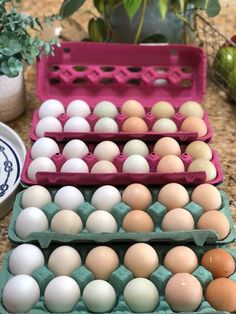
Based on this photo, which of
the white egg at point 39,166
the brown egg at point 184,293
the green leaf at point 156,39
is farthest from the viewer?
the green leaf at point 156,39

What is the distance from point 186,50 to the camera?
1.22m

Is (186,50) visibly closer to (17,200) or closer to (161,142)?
(161,142)

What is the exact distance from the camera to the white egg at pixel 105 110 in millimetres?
1130

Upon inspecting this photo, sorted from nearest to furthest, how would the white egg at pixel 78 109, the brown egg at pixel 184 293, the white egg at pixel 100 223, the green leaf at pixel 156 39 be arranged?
the brown egg at pixel 184 293
the white egg at pixel 100 223
the white egg at pixel 78 109
the green leaf at pixel 156 39

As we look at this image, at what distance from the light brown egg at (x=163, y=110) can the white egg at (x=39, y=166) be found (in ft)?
0.85

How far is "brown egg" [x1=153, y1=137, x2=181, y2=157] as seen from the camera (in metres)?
1.02

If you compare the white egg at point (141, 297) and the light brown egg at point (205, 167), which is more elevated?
the light brown egg at point (205, 167)

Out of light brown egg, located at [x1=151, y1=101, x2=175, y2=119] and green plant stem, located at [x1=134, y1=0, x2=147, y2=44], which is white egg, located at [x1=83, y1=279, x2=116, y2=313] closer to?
light brown egg, located at [x1=151, y1=101, x2=175, y2=119]

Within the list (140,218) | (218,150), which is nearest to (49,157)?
(140,218)

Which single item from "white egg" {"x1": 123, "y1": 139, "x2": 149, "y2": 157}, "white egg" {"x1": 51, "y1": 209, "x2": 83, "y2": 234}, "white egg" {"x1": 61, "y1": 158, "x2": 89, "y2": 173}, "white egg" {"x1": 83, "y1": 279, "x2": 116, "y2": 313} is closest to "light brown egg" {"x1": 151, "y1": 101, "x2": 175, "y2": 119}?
"white egg" {"x1": 123, "y1": 139, "x2": 149, "y2": 157}

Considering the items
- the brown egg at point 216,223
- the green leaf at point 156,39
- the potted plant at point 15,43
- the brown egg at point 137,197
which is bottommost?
the brown egg at point 216,223

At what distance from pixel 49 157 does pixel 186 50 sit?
1.35 ft

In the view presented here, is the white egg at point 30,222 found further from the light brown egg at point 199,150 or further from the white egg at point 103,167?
the light brown egg at point 199,150

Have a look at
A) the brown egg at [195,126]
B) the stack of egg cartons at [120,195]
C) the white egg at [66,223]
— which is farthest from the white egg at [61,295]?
the brown egg at [195,126]
